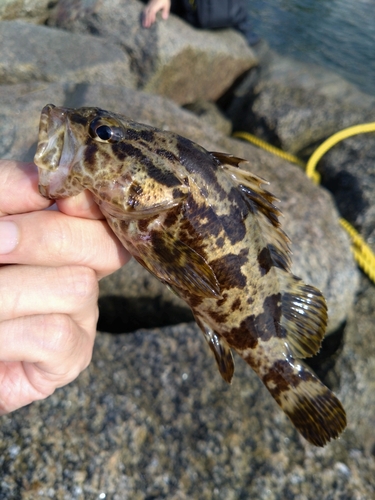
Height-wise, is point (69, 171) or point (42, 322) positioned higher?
point (69, 171)

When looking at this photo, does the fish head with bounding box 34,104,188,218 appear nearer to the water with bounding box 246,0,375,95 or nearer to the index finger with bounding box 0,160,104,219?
the index finger with bounding box 0,160,104,219

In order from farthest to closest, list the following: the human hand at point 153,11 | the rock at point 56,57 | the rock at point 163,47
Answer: the human hand at point 153,11
the rock at point 163,47
the rock at point 56,57

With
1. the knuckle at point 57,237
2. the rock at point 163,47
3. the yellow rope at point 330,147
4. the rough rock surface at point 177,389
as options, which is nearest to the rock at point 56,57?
the rough rock surface at point 177,389

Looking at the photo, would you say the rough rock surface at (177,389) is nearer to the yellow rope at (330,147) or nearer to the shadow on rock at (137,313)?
the shadow on rock at (137,313)

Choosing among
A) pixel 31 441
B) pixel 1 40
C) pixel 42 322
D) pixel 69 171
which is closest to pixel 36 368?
pixel 42 322

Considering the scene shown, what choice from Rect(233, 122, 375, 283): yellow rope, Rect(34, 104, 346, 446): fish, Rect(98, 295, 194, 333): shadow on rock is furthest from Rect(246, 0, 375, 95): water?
Rect(34, 104, 346, 446): fish

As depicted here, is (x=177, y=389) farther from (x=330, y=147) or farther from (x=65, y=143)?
(x=330, y=147)

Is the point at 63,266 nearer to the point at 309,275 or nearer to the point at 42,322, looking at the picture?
the point at 42,322
